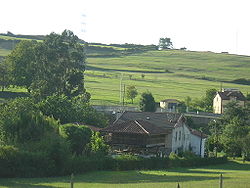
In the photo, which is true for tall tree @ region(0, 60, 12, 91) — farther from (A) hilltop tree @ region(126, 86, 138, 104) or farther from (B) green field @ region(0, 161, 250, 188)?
(B) green field @ region(0, 161, 250, 188)

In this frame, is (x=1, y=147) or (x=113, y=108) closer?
(x=1, y=147)

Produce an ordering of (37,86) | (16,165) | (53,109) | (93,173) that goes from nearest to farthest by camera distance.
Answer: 1. (16,165)
2. (93,173)
3. (53,109)
4. (37,86)

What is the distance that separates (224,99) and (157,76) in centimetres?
4459

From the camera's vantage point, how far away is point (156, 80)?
139 meters

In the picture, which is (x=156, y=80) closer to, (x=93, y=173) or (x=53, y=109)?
(x=53, y=109)

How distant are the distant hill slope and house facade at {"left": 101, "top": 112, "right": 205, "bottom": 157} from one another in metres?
30.0

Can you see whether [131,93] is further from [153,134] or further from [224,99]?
[153,134]

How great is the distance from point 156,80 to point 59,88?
2106 inches

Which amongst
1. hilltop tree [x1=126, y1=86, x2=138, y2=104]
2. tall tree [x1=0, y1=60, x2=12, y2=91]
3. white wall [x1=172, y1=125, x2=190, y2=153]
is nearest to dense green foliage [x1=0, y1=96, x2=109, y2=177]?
white wall [x1=172, y1=125, x2=190, y2=153]

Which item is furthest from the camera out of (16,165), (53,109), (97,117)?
(97,117)

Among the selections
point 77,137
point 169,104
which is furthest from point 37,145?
point 169,104

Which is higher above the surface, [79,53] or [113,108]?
[79,53]

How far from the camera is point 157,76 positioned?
489 ft

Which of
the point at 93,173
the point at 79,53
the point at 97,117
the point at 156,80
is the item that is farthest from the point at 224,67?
the point at 93,173
